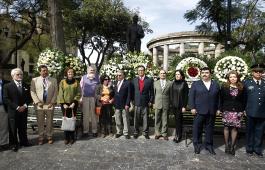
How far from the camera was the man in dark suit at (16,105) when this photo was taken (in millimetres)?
7297

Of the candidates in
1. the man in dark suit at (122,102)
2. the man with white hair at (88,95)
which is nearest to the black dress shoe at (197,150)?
the man in dark suit at (122,102)

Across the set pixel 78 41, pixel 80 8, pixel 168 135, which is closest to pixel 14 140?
pixel 168 135

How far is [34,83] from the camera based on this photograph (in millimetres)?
7867

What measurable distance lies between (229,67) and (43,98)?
16.2 ft

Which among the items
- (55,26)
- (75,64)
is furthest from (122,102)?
(55,26)

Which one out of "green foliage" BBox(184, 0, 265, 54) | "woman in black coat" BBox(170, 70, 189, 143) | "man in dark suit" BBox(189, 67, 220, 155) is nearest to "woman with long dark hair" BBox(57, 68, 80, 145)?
"woman in black coat" BBox(170, 70, 189, 143)

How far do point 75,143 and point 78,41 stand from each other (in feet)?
87.4

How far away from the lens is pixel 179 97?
805 cm

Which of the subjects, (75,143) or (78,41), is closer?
(75,143)

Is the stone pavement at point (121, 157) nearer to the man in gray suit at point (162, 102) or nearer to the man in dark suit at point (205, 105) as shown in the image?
the man in dark suit at point (205, 105)

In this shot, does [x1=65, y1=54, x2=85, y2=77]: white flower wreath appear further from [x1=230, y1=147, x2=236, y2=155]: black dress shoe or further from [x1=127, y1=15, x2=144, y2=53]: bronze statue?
[x1=230, y1=147, x2=236, y2=155]: black dress shoe

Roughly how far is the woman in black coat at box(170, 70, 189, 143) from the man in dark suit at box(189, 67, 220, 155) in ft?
2.10

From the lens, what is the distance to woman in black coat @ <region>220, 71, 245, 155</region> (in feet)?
23.3

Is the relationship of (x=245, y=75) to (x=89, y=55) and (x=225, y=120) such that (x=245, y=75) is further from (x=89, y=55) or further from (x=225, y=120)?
(x=89, y=55)
